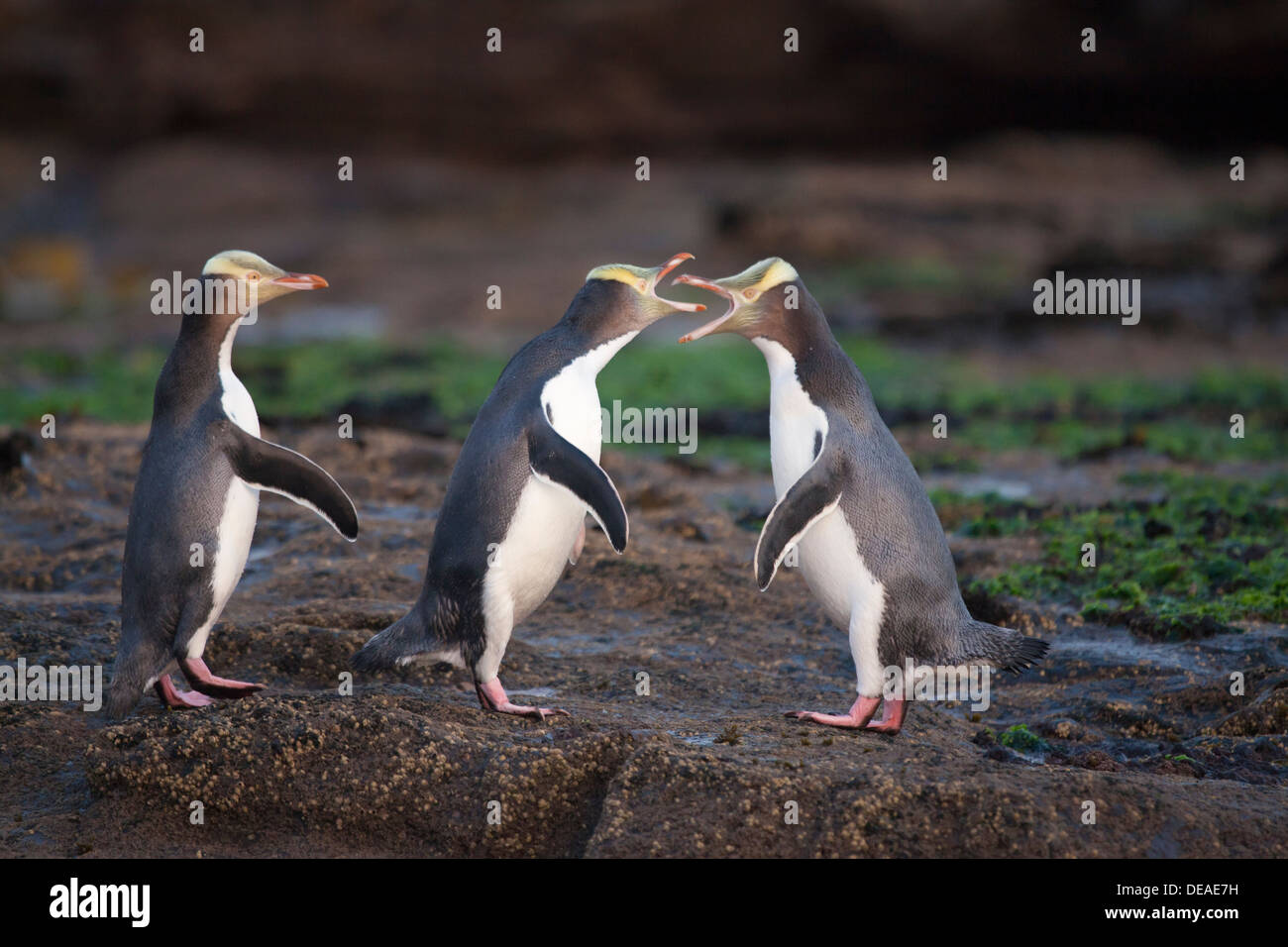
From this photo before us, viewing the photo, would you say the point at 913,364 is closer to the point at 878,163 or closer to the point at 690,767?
the point at 690,767

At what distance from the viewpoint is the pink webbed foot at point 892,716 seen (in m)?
4.45

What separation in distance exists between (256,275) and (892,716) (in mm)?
2587

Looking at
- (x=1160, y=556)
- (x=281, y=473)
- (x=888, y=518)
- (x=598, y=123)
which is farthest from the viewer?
(x=598, y=123)

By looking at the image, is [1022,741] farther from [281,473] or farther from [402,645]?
[281,473]

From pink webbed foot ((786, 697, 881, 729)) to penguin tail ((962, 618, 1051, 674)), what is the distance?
0.35 metres

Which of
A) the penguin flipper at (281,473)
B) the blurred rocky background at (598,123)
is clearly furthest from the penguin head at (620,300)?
the blurred rocky background at (598,123)

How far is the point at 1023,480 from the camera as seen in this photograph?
344 inches

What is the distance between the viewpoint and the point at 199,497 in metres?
4.58

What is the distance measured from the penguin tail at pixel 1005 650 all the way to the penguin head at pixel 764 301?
1184 millimetres

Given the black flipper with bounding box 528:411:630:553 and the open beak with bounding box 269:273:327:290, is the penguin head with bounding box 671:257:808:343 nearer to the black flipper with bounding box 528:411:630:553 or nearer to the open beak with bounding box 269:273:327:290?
the black flipper with bounding box 528:411:630:553

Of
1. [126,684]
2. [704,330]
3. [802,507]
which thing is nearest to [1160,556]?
[802,507]

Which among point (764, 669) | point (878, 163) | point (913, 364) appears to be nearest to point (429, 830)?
point (764, 669)

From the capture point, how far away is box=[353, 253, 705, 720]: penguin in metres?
4.47

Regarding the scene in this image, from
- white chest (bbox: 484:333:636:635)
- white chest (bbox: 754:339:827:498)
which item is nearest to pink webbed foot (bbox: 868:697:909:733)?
white chest (bbox: 754:339:827:498)
